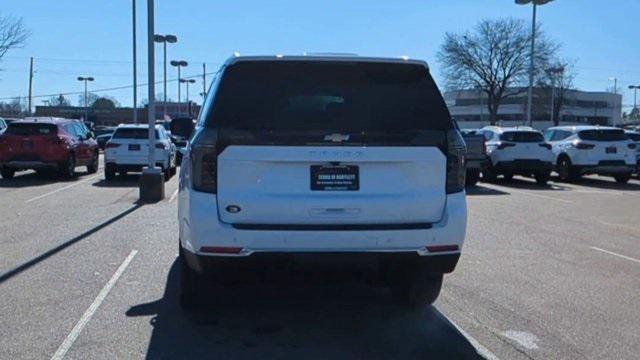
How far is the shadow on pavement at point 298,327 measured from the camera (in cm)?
510

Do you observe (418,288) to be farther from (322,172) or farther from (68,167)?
(68,167)

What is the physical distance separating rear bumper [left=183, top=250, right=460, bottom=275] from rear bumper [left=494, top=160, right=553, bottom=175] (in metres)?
16.8

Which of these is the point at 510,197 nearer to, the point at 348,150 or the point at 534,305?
the point at 534,305

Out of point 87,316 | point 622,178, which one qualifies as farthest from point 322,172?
point 622,178

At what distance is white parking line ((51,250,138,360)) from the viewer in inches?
196

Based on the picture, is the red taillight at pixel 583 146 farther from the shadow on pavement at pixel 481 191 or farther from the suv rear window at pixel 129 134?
the suv rear window at pixel 129 134

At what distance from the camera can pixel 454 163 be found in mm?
5223

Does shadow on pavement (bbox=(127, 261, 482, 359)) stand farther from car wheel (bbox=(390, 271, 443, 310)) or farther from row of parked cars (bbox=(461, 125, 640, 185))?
row of parked cars (bbox=(461, 125, 640, 185))

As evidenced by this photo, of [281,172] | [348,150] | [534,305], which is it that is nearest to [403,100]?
[348,150]

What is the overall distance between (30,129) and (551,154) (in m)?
15.2

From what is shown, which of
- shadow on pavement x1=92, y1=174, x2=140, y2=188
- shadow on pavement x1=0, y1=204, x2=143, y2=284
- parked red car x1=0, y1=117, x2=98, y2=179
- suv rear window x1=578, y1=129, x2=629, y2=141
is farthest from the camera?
suv rear window x1=578, y1=129, x2=629, y2=141

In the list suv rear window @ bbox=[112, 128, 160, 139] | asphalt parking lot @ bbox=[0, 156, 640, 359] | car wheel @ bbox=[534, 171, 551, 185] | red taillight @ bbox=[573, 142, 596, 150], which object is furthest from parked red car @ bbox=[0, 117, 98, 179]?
red taillight @ bbox=[573, 142, 596, 150]

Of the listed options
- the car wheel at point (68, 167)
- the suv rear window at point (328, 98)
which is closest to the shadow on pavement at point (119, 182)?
the car wheel at point (68, 167)

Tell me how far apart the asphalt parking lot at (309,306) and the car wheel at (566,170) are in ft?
38.6
